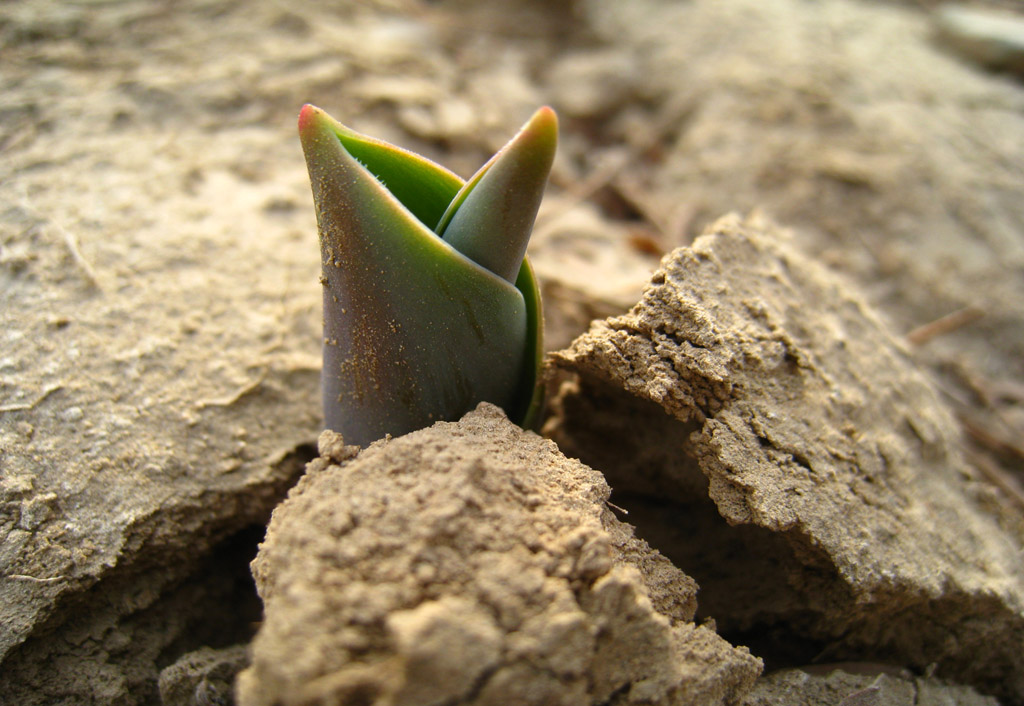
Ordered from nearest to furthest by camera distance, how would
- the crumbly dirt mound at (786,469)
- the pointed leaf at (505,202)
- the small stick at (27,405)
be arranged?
the pointed leaf at (505,202)
the crumbly dirt mound at (786,469)
the small stick at (27,405)

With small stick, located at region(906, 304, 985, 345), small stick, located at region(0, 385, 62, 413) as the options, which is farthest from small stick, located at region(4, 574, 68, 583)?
small stick, located at region(906, 304, 985, 345)

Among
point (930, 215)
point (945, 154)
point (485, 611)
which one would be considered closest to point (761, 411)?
point (485, 611)

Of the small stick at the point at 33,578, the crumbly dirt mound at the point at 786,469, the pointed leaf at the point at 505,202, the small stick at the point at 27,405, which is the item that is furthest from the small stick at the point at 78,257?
the crumbly dirt mound at the point at 786,469

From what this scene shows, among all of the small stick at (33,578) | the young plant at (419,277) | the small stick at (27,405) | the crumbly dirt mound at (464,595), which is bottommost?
the small stick at (33,578)

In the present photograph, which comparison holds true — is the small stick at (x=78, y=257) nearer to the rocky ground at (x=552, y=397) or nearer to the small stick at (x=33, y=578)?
the rocky ground at (x=552, y=397)

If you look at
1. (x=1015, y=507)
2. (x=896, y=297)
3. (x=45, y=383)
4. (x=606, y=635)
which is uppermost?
(x=606, y=635)

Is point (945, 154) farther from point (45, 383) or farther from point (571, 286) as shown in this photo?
point (45, 383)

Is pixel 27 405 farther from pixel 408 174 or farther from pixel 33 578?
pixel 408 174

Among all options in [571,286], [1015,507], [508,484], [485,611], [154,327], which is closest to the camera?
[485,611]
